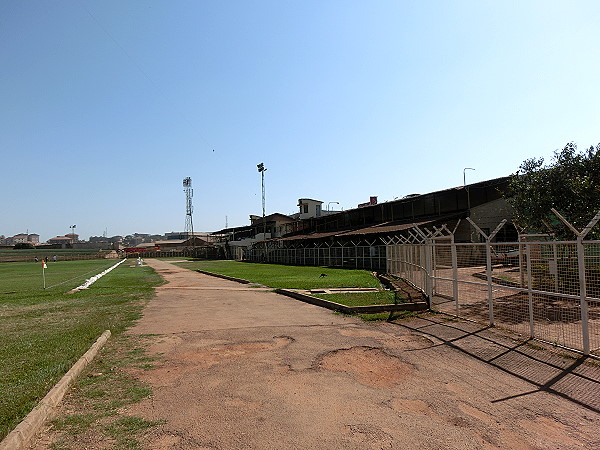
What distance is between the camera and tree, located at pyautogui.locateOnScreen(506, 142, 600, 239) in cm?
1686

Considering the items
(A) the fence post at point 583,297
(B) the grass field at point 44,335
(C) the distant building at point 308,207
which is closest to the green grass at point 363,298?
(A) the fence post at point 583,297

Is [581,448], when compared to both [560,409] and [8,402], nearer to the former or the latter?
[560,409]

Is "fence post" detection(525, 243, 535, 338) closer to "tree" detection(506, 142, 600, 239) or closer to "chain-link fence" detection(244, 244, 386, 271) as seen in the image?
"tree" detection(506, 142, 600, 239)

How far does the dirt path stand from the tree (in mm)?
10758

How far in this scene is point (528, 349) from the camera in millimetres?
7551

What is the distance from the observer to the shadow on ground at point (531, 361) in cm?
550

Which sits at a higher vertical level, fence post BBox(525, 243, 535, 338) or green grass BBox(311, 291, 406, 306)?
fence post BBox(525, 243, 535, 338)

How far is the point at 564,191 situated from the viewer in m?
18.4

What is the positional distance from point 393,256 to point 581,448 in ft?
72.8

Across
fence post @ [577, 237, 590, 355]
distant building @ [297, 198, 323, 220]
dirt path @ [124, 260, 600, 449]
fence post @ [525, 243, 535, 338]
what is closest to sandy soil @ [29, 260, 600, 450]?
dirt path @ [124, 260, 600, 449]

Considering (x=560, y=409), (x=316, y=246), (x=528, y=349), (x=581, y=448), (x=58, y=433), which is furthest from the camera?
(x=316, y=246)

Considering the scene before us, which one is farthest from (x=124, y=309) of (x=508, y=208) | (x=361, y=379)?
(x=508, y=208)

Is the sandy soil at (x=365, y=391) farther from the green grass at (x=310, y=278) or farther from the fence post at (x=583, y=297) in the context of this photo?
the green grass at (x=310, y=278)

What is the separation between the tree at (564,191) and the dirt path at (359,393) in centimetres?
1076
